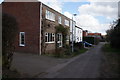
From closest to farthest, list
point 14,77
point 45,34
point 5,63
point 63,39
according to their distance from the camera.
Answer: point 14,77 < point 5,63 < point 45,34 < point 63,39

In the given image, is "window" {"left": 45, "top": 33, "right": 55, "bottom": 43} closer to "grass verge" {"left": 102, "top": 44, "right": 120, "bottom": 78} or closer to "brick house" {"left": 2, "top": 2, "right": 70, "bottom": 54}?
"brick house" {"left": 2, "top": 2, "right": 70, "bottom": 54}

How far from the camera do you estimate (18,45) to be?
20000mm

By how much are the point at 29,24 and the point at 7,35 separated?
12.0 meters

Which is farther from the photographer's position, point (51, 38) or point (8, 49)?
point (51, 38)

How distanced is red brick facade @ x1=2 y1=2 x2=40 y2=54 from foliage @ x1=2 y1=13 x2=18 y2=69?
10.5 m

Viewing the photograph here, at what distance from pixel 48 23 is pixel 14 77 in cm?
1466

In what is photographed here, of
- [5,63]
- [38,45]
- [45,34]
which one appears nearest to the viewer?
[5,63]

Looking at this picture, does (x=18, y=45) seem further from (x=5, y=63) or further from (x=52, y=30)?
(x=5, y=63)

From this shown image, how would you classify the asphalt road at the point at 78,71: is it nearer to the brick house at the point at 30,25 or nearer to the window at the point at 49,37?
the brick house at the point at 30,25

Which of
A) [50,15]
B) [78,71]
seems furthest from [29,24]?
[78,71]

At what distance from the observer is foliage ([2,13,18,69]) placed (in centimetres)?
795

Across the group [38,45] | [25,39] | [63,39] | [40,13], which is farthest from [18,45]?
[63,39]

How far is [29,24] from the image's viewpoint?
19906 millimetres

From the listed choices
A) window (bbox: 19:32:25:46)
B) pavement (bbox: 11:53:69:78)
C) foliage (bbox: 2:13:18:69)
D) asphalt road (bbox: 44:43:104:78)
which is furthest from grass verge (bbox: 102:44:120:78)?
window (bbox: 19:32:25:46)
